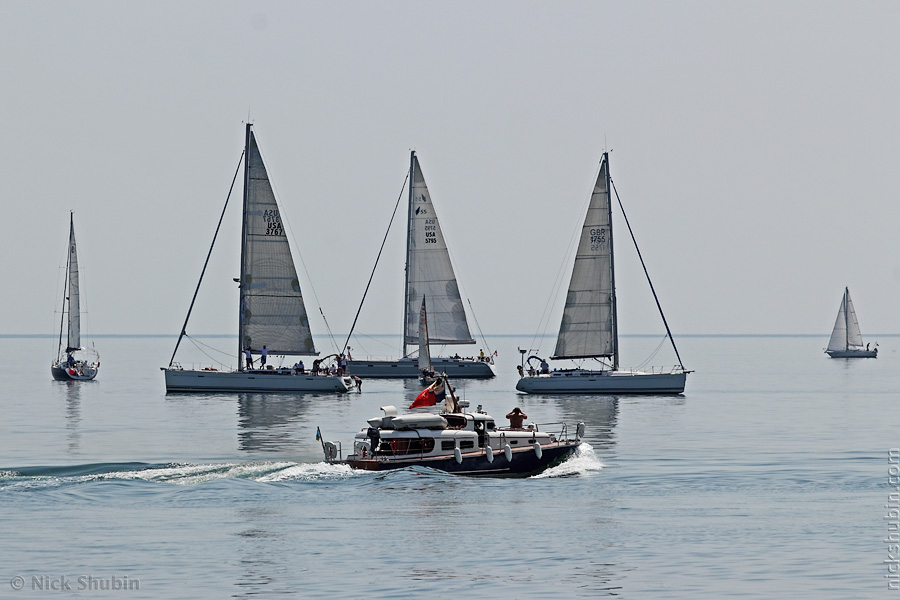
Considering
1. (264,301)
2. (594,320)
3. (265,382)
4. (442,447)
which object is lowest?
(442,447)

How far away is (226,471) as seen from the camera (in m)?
42.7

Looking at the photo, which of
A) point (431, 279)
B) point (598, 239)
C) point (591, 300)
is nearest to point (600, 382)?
point (591, 300)

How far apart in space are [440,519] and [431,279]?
72086 mm

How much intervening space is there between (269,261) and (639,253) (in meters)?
28.9

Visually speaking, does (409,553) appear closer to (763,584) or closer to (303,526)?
(303,526)

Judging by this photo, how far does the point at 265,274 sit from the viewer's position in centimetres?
8862

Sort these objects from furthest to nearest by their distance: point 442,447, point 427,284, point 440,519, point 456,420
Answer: point 427,284
point 456,420
point 442,447
point 440,519

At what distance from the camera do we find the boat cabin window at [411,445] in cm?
4206

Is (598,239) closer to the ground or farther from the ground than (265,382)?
farther from the ground

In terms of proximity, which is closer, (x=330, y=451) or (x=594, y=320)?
(x=330, y=451)

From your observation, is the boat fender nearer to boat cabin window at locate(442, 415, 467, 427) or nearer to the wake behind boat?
the wake behind boat

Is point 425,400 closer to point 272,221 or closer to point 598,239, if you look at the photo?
point 598,239

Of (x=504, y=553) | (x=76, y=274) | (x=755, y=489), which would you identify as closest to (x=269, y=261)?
(x=76, y=274)

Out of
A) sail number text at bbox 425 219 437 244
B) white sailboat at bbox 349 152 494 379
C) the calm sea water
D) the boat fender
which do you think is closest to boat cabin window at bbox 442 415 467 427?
the calm sea water
